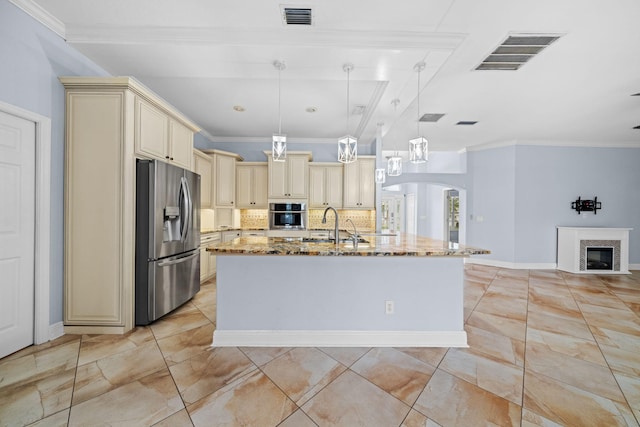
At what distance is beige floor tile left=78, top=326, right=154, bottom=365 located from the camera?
2250mm

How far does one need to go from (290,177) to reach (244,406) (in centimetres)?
446

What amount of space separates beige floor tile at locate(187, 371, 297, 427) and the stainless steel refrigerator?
1.57m

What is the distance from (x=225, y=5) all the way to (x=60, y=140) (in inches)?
80.9

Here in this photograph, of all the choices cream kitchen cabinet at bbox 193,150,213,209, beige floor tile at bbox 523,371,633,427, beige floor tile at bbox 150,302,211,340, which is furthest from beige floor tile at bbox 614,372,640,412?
cream kitchen cabinet at bbox 193,150,213,209

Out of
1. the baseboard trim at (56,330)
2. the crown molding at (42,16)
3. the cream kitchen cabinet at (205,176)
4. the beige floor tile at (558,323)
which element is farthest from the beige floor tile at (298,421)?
the cream kitchen cabinet at (205,176)

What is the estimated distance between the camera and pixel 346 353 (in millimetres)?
2283

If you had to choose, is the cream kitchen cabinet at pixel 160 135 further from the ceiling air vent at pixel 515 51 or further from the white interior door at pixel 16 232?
the ceiling air vent at pixel 515 51

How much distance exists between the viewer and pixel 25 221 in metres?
2.33

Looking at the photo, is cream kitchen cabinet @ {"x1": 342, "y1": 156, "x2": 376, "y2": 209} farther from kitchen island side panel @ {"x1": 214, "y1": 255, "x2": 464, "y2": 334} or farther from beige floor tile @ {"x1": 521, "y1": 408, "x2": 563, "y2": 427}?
beige floor tile @ {"x1": 521, "y1": 408, "x2": 563, "y2": 427}

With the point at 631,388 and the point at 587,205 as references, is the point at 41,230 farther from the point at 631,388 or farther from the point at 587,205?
the point at 587,205

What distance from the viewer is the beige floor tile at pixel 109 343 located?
7.38 feet

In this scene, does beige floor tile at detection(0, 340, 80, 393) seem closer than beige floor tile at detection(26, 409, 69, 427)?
No

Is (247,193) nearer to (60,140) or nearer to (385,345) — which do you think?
(60,140)

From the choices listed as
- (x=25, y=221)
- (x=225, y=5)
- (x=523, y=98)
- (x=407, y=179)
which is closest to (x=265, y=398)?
(x=25, y=221)
